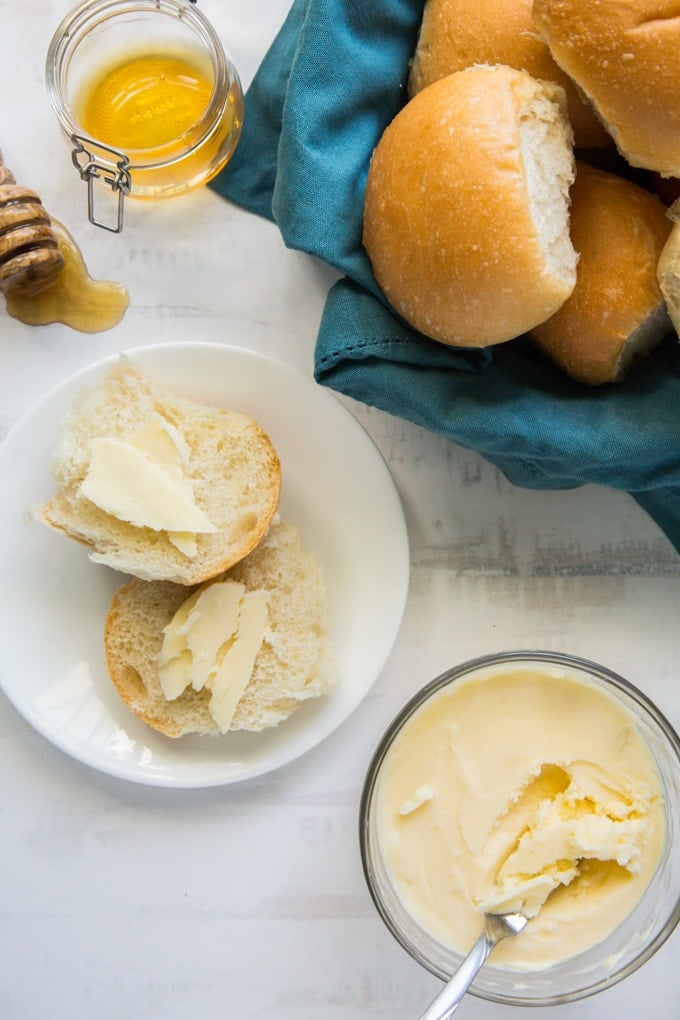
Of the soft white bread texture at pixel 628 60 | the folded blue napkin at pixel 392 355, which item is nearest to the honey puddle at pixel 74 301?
the folded blue napkin at pixel 392 355

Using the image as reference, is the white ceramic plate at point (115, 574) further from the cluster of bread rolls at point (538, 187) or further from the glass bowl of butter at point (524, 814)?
the cluster of bread rolls at point (538, 187)

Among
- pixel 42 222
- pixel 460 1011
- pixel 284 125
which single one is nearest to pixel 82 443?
pixel 42 222

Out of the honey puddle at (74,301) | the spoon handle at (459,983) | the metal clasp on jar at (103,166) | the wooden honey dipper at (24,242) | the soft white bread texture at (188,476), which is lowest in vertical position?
the spoon handle at (459,983)

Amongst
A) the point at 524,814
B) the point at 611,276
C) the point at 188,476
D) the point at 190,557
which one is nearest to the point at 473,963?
the point at 524,814

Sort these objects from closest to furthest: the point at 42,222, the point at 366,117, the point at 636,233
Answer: the point at 636,233 < the point at 366,117 < the point at 42,222

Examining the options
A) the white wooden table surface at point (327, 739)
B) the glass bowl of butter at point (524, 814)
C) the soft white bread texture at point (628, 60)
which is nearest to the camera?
the soft white bread texture at point (628, 60)

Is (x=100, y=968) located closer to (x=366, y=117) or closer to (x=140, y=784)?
(x=140, y=784)
